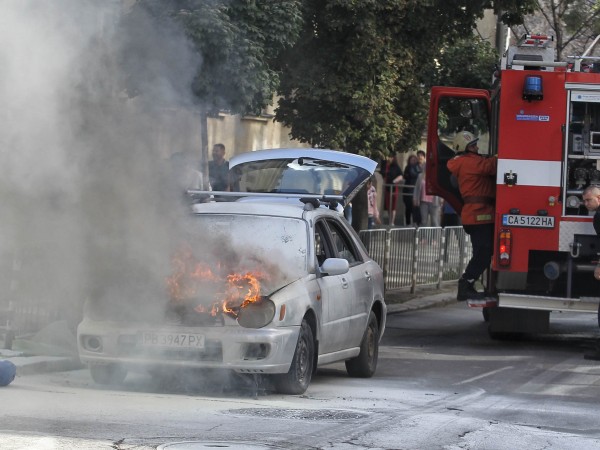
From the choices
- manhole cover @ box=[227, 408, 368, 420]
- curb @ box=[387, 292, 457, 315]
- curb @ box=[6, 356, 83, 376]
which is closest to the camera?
manhole cover @ box=[227, 408, 368, 420]

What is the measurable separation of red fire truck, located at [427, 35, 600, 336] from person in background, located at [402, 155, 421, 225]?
14.6m

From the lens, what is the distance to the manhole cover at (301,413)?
370 inches

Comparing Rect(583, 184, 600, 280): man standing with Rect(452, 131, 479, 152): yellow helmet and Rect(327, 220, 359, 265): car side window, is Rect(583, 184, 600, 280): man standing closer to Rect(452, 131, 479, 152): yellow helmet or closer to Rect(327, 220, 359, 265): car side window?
Rect(452, 131, 479, 152): yellow helmet

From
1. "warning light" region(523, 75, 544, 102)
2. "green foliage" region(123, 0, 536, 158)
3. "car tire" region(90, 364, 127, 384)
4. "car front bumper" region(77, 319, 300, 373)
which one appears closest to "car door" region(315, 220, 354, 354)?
"car front bumper" region(77, 319, 300, 373)

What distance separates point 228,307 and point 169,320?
1.59 ft

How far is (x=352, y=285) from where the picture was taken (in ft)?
38.8

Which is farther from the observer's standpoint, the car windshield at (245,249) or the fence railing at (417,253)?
the fence railing at (417,253)

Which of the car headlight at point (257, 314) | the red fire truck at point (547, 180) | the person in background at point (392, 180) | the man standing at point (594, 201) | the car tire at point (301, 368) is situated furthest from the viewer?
the person in background at point (392, 180)

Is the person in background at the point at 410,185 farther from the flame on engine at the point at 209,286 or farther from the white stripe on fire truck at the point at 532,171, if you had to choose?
the flame on engine at the point at 209,286

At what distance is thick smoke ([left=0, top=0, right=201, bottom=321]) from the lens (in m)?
7.99

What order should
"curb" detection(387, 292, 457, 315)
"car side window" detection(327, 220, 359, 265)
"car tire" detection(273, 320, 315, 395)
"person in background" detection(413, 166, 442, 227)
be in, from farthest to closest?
"person in background" detection(413, 166, 442, 227)
"curb" detection(387, 292, 457, 315)
"car side window" detection(327, 220, 359, 265)
"car tire" detection(273, 320, 315, 395)

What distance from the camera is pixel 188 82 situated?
11062 mm

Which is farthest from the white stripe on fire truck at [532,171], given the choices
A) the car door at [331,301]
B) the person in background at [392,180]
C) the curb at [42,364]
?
the person in background at [392,180]

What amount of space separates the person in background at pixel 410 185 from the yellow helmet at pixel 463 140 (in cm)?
1368
